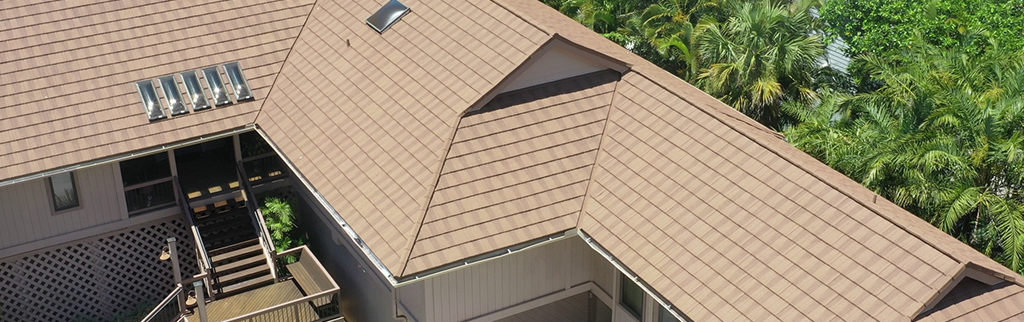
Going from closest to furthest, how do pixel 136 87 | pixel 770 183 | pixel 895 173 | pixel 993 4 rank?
pixel 770 183 → pixel 895 173 → pixel 136 87 → pixel 993 4

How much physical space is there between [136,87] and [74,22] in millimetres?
2078

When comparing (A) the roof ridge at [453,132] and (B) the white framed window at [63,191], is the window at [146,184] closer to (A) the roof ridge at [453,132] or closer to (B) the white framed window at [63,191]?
(B) the white framed window at [63,191]

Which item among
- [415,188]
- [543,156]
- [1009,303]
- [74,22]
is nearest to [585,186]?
[543,156]

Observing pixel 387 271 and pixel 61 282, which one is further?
pixel 61 282

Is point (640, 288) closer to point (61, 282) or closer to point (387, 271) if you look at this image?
point (387, 271)

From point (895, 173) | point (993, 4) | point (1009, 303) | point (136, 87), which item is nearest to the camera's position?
point (1009, 303)

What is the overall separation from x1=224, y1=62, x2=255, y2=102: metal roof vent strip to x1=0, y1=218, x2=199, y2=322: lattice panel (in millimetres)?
3226

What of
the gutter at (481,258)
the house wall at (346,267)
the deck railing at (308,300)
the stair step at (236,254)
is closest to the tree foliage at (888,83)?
the gutter at (481,258)

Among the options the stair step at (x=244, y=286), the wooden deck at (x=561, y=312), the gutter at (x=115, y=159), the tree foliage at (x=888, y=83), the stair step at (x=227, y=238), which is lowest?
the stair step at (x=244, y=286)

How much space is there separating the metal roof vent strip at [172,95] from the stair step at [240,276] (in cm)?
345

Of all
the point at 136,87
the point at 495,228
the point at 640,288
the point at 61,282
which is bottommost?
the point at 61,282

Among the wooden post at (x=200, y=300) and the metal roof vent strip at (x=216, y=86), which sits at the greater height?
the metal roof vent strip at (x=216, y=86)

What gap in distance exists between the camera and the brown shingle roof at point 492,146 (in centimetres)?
1599

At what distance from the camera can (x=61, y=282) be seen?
75.2ft
